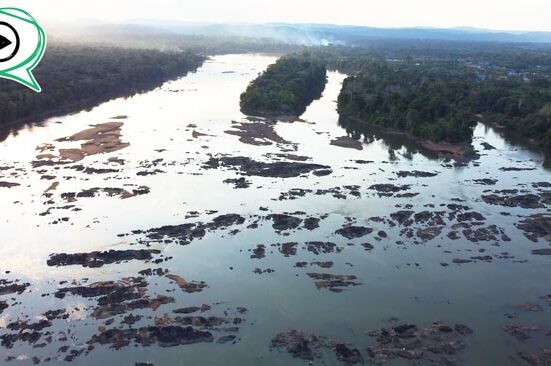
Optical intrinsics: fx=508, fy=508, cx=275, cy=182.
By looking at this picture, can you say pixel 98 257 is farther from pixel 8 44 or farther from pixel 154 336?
pixel 8 44

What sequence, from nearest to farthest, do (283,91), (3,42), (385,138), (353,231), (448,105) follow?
(3,42), (353,231), (385,138), (448,105), (283,91)

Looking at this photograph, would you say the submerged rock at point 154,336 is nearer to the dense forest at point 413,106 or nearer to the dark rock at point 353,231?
the dark rock at point 353,231

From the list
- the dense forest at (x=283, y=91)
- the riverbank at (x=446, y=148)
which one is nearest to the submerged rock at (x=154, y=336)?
the riverbank at (x=446, y=148)

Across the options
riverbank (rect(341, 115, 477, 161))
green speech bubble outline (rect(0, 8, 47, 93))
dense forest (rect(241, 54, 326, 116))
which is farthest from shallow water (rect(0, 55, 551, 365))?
dense forest (rect(241, 54, 326, 116))

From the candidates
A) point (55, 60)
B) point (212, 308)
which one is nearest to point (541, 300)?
point (212, 308)

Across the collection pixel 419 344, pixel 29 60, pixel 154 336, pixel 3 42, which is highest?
pixel 3 42

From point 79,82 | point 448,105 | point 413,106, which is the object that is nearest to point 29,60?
point 413,106
